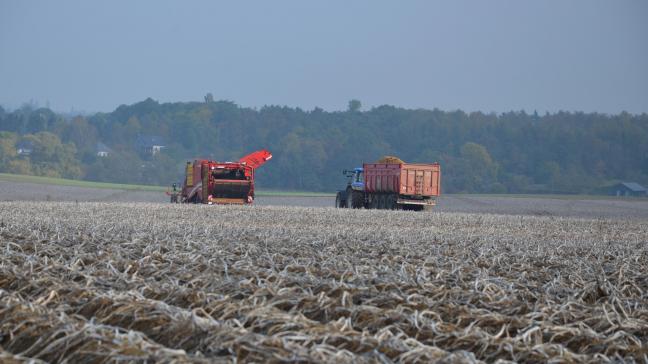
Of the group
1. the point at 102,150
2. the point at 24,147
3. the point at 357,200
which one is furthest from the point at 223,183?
the point at 102,150

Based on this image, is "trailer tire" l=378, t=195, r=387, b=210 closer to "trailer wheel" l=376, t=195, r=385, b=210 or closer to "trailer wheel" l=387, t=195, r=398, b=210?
"trailer wheel" l=376, t=195, r=385, b=210

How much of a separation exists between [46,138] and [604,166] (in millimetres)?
71708

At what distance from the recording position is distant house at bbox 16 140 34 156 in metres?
132

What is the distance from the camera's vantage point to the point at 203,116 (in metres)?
162

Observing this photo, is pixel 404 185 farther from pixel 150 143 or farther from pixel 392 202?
pixel 150 143

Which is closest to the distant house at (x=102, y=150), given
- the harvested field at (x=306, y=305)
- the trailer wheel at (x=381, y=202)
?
the trailer wheel at (x=381, y=202)

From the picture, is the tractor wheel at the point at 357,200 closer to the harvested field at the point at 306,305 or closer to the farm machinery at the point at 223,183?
the farm machinery at the point at 223,183

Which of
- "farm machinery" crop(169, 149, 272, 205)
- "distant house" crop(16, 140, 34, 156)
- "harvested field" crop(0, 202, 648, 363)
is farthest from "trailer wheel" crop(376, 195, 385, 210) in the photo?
"distant house" crop(16, 140, 34, 156)

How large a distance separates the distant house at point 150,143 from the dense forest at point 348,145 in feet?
1.48

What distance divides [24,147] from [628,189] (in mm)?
78971

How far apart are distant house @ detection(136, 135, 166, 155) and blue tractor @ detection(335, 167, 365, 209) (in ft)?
332

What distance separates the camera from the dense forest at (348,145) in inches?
4872

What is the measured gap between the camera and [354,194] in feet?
146

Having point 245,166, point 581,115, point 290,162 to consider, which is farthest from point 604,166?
point 245,166
